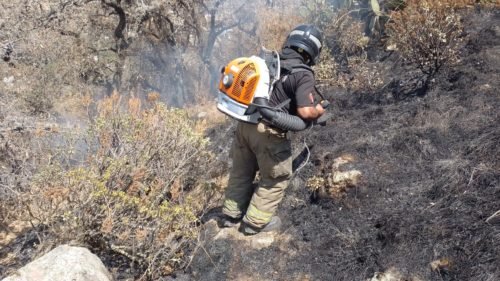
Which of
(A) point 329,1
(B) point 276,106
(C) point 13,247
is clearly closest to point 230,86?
(B) point 276,106

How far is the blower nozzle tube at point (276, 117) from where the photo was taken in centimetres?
310

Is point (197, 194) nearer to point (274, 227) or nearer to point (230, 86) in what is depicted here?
point (274, 227)

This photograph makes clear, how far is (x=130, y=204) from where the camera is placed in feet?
10.3

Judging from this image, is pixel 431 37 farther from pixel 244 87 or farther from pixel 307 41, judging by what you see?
pixel 244 87

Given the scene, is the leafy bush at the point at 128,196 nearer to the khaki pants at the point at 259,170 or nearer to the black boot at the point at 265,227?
the khaki pants at the point at 259,170

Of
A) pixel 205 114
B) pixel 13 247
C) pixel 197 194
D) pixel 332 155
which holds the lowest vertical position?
pixel 205 114

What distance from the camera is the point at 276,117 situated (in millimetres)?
3100

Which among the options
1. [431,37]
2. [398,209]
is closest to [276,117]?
[398,209]

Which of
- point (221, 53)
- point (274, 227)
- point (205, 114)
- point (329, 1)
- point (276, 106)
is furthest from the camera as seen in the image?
point (221, 53)

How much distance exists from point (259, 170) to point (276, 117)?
2.51 ft

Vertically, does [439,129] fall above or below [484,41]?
below

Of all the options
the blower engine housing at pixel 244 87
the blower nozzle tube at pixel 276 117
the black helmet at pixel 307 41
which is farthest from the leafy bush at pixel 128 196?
the black helmet at pixel 307 41

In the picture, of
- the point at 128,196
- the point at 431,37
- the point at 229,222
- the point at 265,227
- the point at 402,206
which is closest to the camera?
the point at 128,196

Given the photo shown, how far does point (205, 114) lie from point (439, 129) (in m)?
5.86
